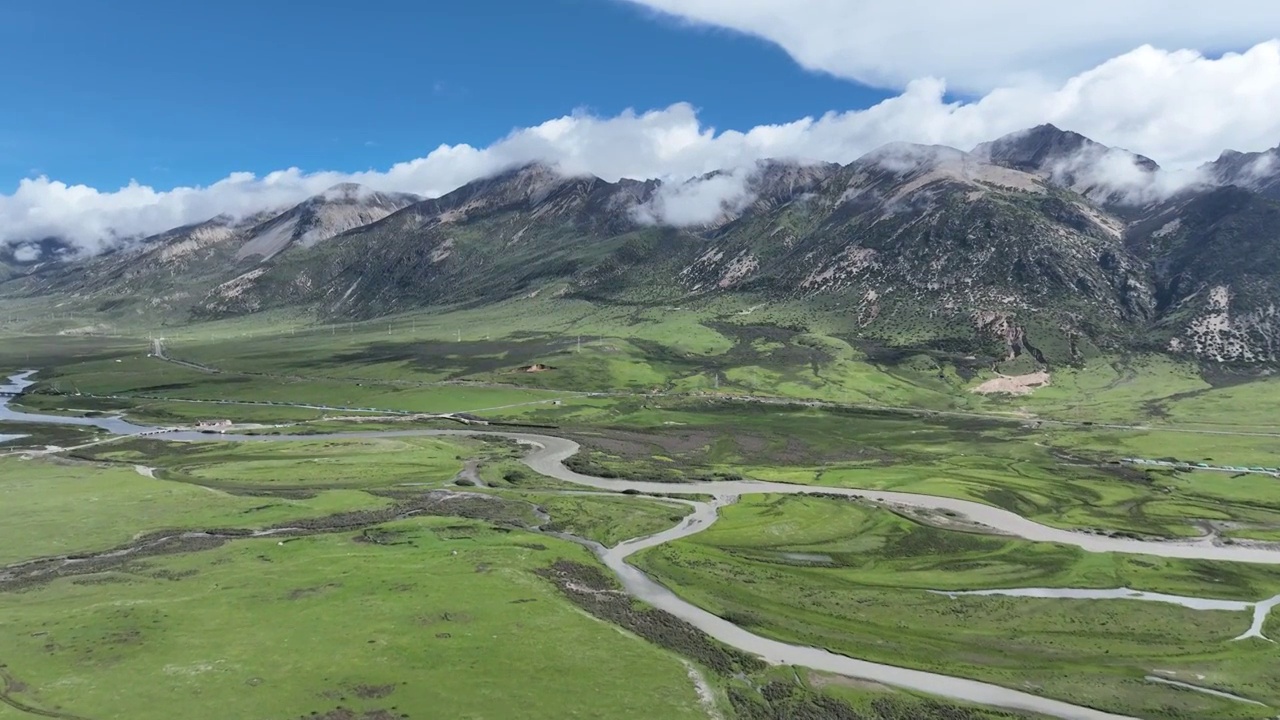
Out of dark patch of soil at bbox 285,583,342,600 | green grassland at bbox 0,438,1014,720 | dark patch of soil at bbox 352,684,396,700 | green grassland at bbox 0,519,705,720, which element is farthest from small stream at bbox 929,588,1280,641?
dark patch of soil at bbox 285,583,342,600

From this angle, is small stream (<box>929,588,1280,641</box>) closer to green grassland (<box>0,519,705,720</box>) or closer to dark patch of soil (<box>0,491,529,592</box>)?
green grassland (<box>0,519,705,720</box>)

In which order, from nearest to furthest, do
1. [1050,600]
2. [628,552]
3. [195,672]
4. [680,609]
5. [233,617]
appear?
[195,672] < [233,617] < [680,609] < [1050,600] < [628,552]

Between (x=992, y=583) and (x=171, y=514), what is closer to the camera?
(x=992, y=583)

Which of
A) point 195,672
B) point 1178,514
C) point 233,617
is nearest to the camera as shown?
point 195,672

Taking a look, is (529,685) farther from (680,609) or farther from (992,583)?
(992,583)

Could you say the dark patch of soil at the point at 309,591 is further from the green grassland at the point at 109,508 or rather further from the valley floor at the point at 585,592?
the green grassland at the point at 109,508

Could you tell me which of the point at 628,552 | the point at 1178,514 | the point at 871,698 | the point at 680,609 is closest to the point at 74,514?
the point at 628,552

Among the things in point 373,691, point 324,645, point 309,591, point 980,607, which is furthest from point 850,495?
point 373,691
